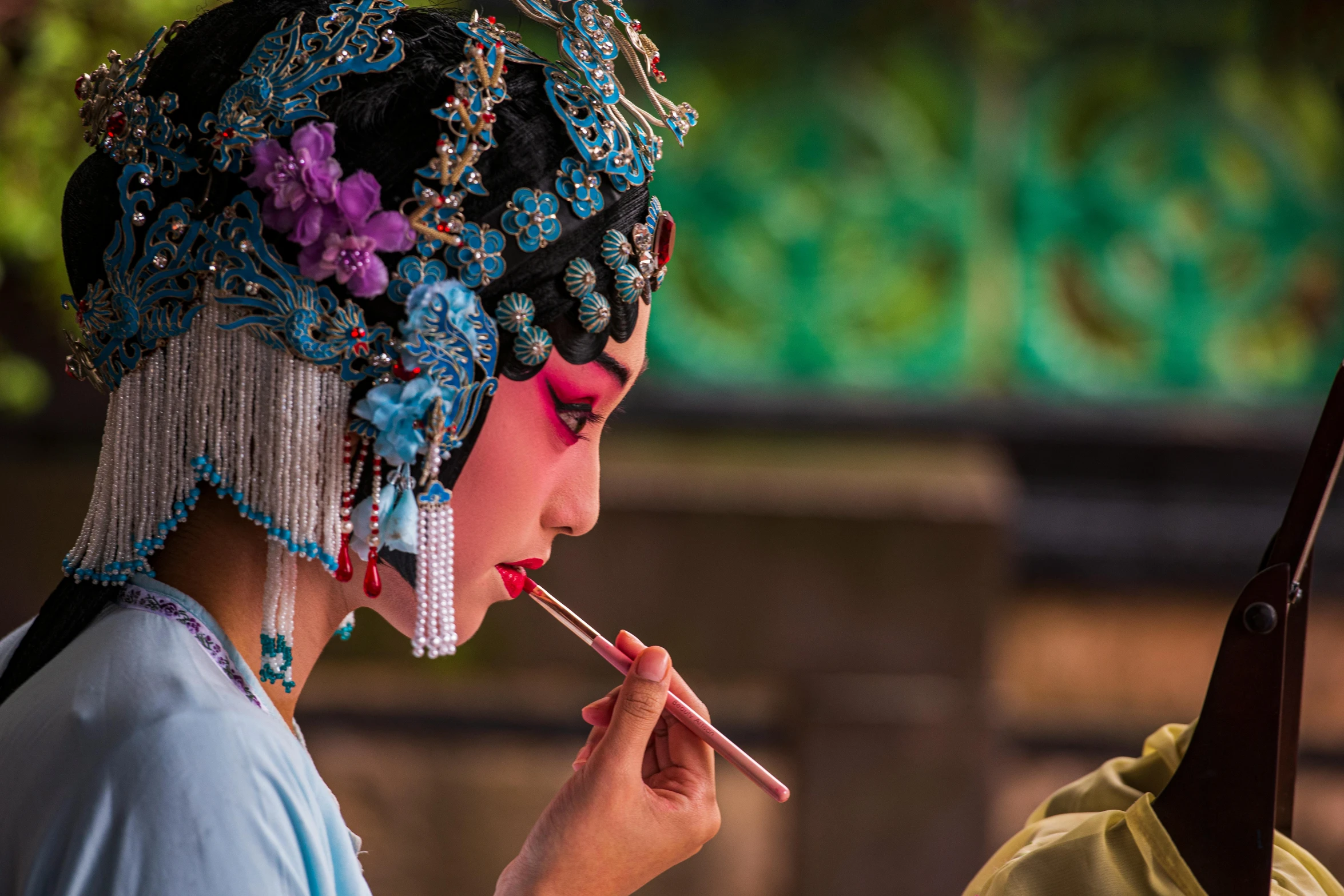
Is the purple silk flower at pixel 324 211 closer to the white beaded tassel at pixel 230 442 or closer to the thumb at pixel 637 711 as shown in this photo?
the white beaded tassel at pixel 230 442

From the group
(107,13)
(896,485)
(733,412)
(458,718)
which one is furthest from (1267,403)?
(107,13)

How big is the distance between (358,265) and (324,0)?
331mm

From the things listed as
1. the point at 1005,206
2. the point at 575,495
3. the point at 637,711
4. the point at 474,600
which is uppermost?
the point at 1005,206

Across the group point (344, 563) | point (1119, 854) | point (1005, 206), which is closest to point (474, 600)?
point (344, 563)

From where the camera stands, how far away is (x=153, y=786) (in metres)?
1.13

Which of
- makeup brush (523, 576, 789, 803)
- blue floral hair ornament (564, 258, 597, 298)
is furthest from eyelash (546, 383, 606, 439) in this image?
makeup brush (523, 576, 789, 803)

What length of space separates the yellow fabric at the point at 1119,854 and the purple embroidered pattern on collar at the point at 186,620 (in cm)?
80

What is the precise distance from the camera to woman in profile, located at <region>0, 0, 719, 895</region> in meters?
1.25

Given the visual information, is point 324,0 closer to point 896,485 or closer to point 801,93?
point 896,485

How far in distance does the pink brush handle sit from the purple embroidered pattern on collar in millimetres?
433

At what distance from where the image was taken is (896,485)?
3766 mm

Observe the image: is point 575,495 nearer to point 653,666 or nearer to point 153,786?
point 653,666

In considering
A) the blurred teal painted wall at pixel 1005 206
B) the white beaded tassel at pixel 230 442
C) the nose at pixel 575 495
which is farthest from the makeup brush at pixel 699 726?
the blurred teal painted wall at pixel 1005 206

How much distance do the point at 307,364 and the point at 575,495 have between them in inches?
12.7
